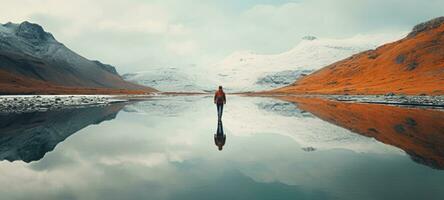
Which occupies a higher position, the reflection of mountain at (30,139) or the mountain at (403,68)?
the mountain at (403,68)

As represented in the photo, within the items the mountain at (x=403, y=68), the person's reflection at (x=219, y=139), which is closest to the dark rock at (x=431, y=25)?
the mountain at (x=403, y=68)

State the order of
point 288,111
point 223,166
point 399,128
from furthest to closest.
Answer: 1. point 288,111
2. point 399,128
3. point 223,166

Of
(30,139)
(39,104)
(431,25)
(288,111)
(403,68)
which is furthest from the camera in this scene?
(431,25)

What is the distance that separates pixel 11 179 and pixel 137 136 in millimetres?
11443

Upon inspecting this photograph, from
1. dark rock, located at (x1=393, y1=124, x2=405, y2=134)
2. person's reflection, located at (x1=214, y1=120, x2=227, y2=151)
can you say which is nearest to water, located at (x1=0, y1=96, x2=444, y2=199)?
person's reflection, located at (x1=214, y1=120, x2=227, y2=151)

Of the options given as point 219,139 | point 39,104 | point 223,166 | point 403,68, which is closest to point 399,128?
point 219,139

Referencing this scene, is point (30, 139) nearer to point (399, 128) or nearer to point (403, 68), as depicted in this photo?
point (399, 128)

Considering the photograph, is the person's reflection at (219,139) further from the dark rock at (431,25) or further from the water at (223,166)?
the dark rock at (431,25)

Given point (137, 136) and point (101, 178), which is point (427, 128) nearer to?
point (137, 136)

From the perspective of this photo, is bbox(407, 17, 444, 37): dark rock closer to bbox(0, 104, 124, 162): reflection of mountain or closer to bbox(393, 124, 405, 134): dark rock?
bbox(393, 124, 405, 134): dark rock

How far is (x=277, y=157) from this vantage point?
16219mm

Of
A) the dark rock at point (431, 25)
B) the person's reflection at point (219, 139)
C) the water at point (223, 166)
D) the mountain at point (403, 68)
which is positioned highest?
the dark rock at point (431, 25)

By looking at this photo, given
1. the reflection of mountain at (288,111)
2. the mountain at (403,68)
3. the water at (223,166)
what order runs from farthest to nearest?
the mountain at (403,68), the reflection of mountain at (288,111), the water at (223,166)

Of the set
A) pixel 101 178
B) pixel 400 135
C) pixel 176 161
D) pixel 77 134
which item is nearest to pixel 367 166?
pixel 176 161
